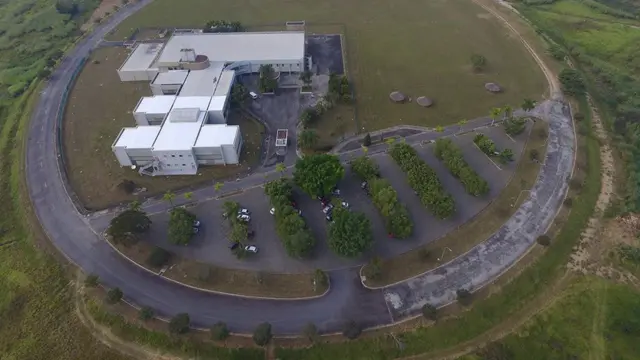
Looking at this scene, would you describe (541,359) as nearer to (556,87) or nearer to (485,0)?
(556,87)

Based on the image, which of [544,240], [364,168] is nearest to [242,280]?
[364,168]

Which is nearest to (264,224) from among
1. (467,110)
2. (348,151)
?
(348,151)

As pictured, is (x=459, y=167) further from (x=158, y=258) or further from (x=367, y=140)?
(x=158, y=258)

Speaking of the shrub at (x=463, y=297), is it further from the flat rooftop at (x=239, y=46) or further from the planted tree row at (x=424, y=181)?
the flat rooftop at (x=239, y=46)

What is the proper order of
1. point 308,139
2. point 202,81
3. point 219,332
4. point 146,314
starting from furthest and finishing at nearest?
point 202,81, point 308,139, point 146,314, point 219,332

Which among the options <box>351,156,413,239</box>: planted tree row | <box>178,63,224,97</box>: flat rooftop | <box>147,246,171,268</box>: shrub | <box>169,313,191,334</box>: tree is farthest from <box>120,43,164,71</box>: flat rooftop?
<box>169,313,191,334</box>: tree

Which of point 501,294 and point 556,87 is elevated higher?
point 556,87

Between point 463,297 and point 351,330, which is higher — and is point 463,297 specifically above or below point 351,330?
above

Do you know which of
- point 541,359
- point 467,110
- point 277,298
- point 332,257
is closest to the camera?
point 541,359
